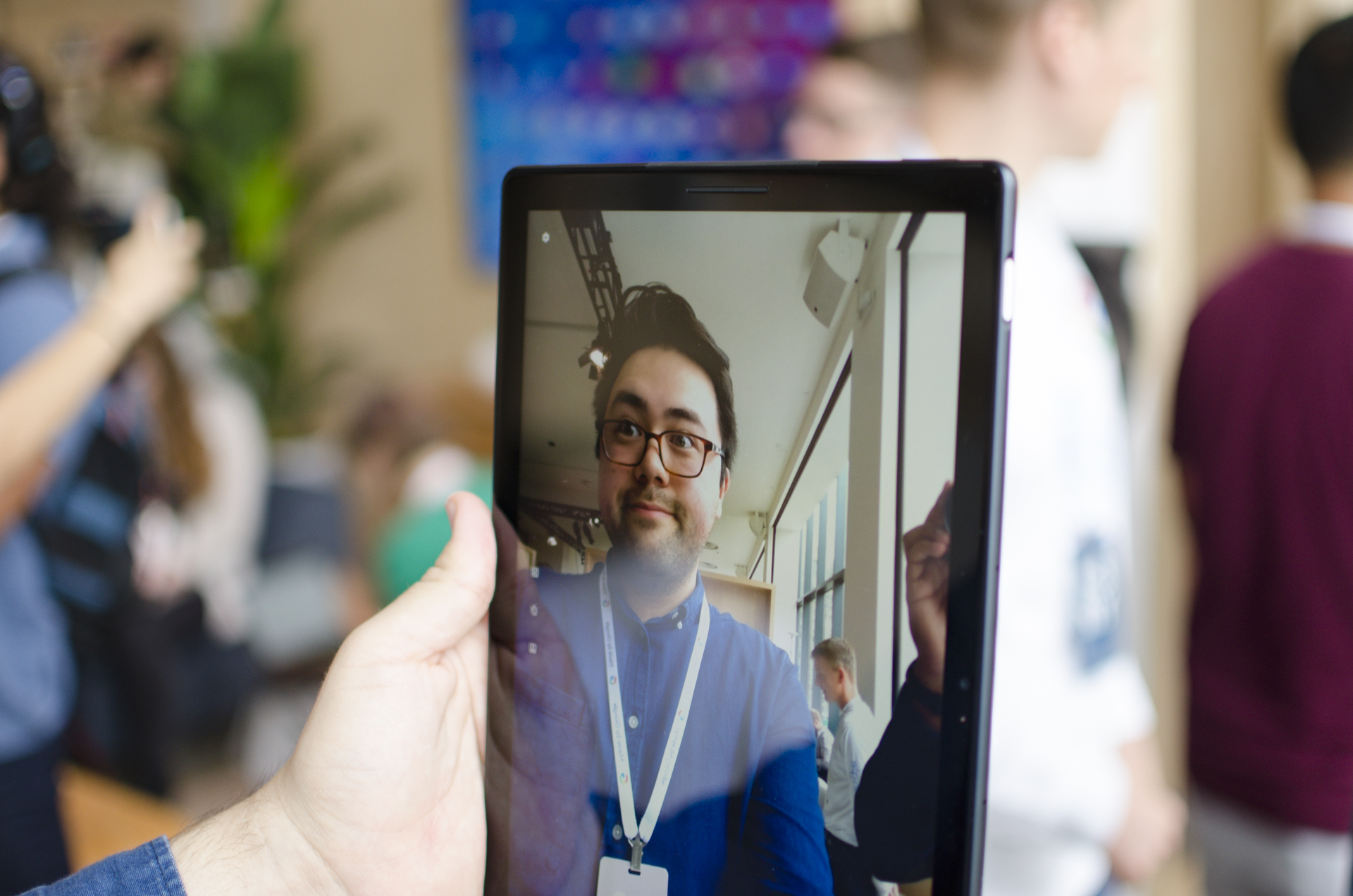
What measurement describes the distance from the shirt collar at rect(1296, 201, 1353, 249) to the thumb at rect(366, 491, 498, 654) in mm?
1229

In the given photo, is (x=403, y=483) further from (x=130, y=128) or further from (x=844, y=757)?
(x=130, y=128)

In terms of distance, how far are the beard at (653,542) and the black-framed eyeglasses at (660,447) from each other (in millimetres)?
16

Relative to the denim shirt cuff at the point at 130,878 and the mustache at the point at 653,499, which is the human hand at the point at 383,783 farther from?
the mustache at the point at 653,499

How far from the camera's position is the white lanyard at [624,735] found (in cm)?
47

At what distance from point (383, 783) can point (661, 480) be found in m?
0.24

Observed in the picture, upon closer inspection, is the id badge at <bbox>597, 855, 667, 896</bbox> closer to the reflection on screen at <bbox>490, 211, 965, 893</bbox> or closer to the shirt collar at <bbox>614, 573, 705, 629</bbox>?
the reflection on screen at <bbox>490, 211, 965, 893</bbox>

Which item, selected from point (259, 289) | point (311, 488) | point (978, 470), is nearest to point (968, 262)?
point (978, 470)

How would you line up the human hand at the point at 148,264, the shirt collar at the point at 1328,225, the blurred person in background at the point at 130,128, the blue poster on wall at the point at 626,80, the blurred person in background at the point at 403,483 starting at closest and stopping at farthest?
Result: 1. the human hand at the point at 148,264
2. the shirt collar at the point at 1328,225
3. the blurred person in background at the point at 403,483
4. the blue poster on wall at the point at 626,80
5. the blurred person in background at the point at 130,128

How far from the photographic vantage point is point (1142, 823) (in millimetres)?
1000

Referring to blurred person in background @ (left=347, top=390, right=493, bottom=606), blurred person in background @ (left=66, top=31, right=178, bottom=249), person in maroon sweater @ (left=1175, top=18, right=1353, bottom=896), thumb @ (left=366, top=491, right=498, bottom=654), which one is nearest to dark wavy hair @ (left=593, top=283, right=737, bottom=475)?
thumb @ (left=366, top=491, right=498, bottom=654)

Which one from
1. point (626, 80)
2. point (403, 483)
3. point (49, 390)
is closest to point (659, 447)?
point (49, 390)

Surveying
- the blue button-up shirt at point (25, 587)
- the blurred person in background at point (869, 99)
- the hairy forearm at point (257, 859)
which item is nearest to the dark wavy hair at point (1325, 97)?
the blurred person in background at point (869, 99)

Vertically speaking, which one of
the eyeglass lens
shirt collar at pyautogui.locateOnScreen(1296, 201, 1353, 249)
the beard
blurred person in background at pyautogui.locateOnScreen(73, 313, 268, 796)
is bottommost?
blurred person in background at pyautogui.locateOnScreen(73, 313, 268, 796)

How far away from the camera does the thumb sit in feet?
1.81
